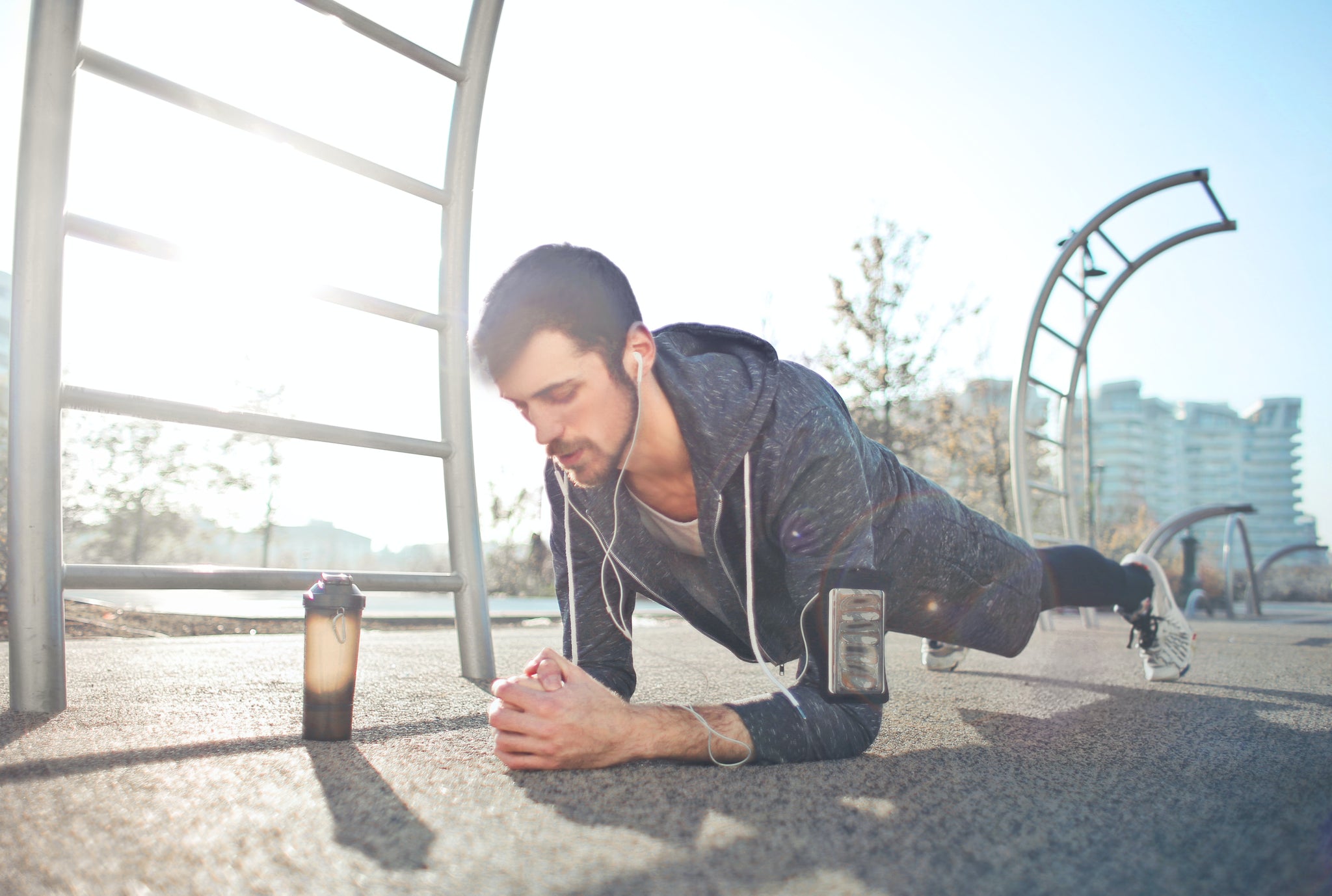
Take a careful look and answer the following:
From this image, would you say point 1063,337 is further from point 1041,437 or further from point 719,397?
point 719,397

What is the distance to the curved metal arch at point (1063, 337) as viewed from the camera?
17.5 ft

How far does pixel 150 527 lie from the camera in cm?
812

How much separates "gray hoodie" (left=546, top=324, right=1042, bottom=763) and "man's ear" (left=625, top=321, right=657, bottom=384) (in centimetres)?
4

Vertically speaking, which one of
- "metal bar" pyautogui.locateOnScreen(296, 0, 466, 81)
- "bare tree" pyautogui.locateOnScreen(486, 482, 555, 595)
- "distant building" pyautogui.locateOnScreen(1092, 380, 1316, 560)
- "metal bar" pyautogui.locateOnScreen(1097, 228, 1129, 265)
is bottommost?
"bare tree" pyautogui.locateOnScreen(486, 482, 555, 595)

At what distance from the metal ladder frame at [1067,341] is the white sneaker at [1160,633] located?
258 centimetres

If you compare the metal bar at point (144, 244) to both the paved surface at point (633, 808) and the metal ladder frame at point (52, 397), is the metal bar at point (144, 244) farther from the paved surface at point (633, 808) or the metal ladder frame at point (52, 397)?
the paved surface at point (633, 808)

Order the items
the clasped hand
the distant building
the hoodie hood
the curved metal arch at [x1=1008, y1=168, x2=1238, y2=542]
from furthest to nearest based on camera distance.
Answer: the distant building, the curved metal arch at [x1=1008, y1=168, x2=1238, y2=542], the hoodie hood, the clasped hand

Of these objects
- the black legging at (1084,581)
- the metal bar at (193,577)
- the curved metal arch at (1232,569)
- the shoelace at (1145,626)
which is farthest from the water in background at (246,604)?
the curved metal arch at (1232,569)

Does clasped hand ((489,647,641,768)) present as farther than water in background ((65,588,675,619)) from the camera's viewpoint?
No

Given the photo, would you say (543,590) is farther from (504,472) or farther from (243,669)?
(243,669)

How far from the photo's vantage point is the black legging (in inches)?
96.0

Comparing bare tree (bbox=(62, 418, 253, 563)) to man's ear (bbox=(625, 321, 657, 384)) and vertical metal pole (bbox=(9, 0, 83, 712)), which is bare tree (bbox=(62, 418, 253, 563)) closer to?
vertical metal pole (bbox=(9, 0, 83, 712))

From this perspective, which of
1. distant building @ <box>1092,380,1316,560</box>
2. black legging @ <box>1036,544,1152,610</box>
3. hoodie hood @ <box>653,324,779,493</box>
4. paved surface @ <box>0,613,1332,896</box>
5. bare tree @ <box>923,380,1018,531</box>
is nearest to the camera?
paved surface @ <box>0,613,1332,896</box>

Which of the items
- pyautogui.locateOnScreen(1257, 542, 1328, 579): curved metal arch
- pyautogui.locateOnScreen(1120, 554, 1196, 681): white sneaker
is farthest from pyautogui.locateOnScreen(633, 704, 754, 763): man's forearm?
pyautogui.locateOnScreen(1257, 542, 1328, 579): curved metal arch
